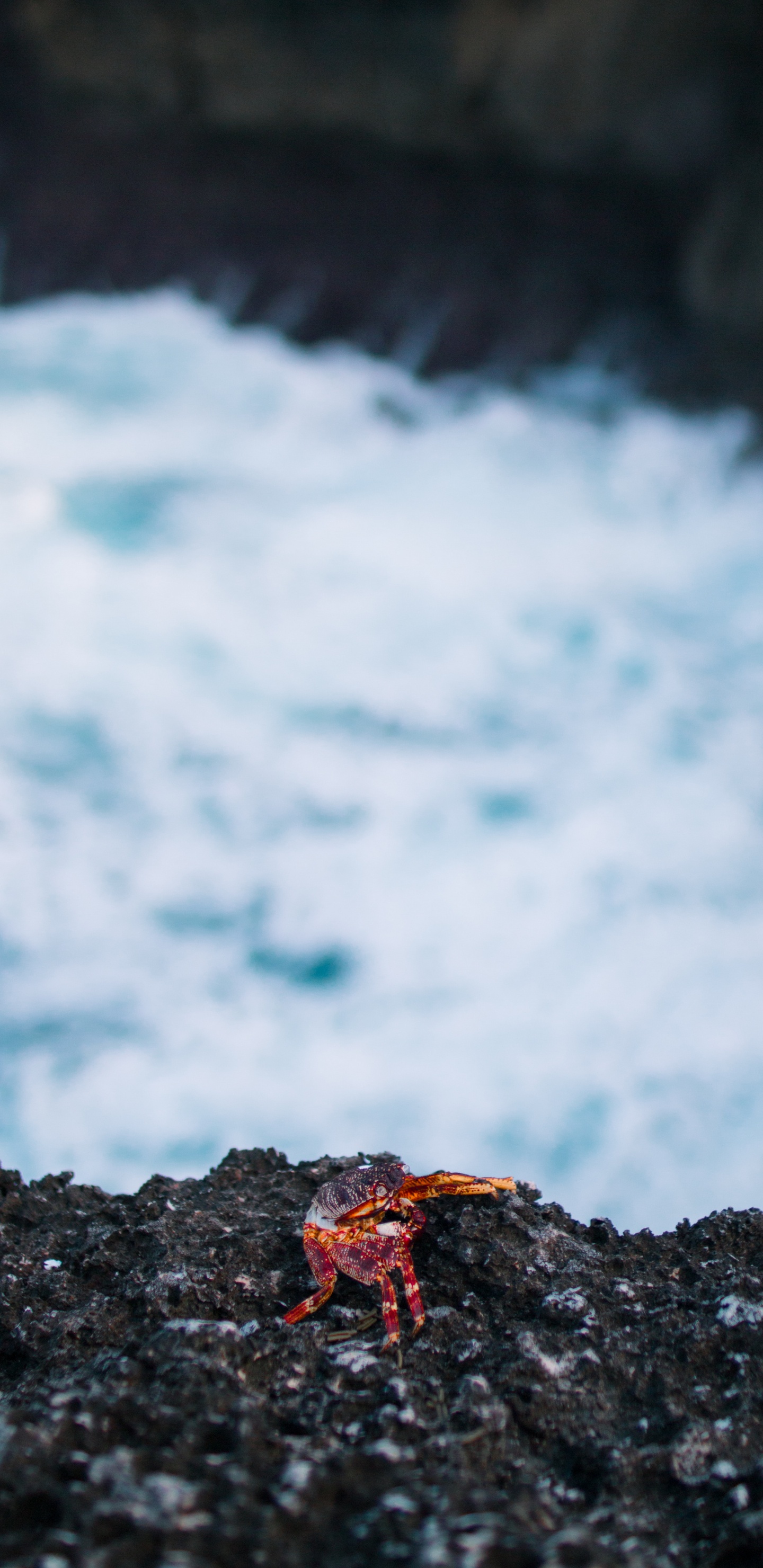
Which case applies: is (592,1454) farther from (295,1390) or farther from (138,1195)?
(138,1195)

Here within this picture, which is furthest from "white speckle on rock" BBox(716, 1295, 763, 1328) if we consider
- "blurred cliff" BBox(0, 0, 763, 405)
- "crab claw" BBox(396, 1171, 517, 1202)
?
"blurred cliff" BBox(0, 0, 763, 405)

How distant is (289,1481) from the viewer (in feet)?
5.42

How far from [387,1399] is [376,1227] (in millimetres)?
635

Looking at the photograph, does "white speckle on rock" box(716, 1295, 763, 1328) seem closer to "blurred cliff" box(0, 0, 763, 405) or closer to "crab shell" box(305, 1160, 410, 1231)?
"crab shell" box(305, 1160, 410, 1231)

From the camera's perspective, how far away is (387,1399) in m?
2.03

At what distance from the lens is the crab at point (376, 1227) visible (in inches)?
95.7

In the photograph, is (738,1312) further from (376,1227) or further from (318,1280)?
(318,1280)

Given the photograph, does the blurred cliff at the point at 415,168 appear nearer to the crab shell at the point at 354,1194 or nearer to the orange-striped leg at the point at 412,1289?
the crab shell at the point at 354,1194

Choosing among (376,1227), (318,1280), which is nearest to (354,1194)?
(376,1227)

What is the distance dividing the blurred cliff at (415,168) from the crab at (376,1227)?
27.7 feet

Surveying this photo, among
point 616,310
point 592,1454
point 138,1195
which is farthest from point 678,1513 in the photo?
point 616,310

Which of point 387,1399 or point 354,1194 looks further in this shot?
point 354,1194

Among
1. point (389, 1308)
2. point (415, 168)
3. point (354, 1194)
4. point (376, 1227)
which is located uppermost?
point (415, 168)

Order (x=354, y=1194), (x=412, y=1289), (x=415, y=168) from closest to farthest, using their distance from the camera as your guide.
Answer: (x=412, y=1289)
(x=354, y=1194)
(x=415, y=168)
